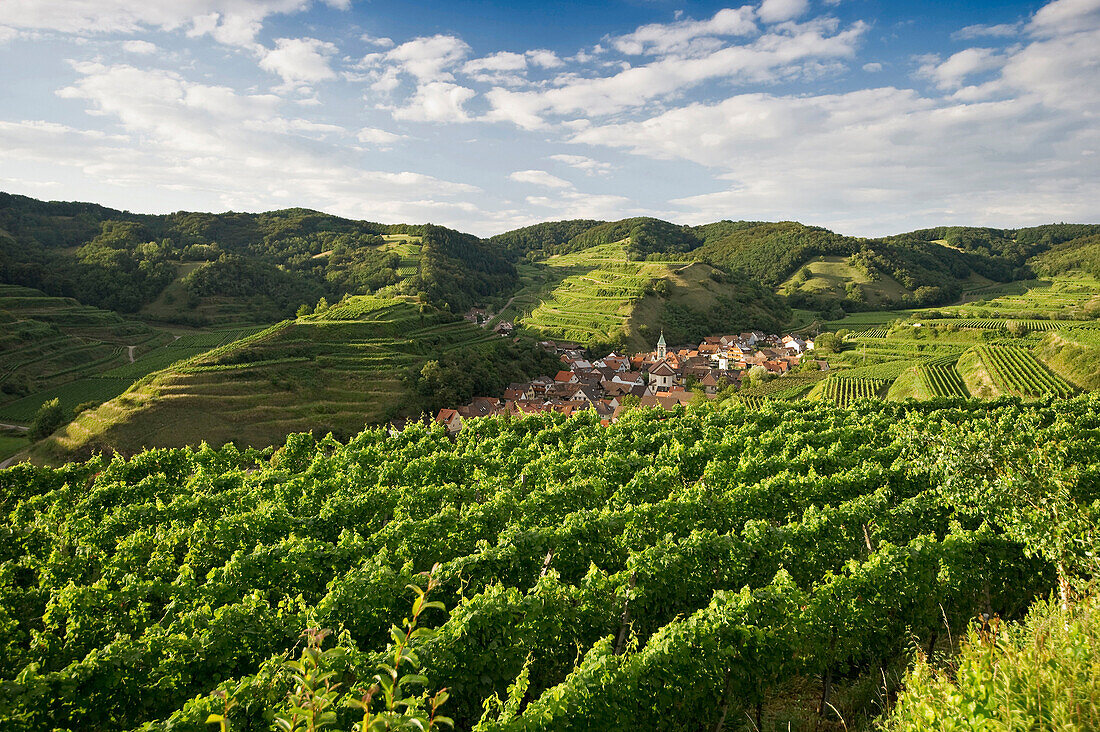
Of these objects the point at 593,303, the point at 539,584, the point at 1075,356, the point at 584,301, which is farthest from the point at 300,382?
the point at 1075,356

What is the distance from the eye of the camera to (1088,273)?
135 m

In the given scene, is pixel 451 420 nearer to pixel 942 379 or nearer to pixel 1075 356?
pixel 942 379

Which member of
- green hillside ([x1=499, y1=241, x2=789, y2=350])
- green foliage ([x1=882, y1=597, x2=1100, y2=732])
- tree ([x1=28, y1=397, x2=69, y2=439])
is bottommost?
tree ([x1=28, y1=397, x2=69, y2=439])

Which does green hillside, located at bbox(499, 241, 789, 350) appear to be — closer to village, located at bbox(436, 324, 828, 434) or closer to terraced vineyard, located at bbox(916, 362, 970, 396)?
village, located at bbox(436, 324, 828, 434)

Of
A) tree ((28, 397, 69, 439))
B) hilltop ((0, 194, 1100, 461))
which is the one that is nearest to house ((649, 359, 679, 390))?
hilltop ((0, 194, 1100, 461))

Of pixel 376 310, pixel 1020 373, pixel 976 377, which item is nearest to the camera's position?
pixel 1020 373

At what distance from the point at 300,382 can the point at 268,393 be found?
3558 mm

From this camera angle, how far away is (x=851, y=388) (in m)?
54.1

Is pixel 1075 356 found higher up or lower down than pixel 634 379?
higher up

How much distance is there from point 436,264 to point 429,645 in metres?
127

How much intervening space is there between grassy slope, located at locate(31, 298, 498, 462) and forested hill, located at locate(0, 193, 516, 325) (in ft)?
107

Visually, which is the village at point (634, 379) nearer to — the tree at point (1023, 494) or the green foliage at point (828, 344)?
the green foliage at point (828, 344)

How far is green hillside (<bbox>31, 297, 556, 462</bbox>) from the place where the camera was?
4738 cm

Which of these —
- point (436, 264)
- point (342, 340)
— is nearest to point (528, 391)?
point (342, 340)
